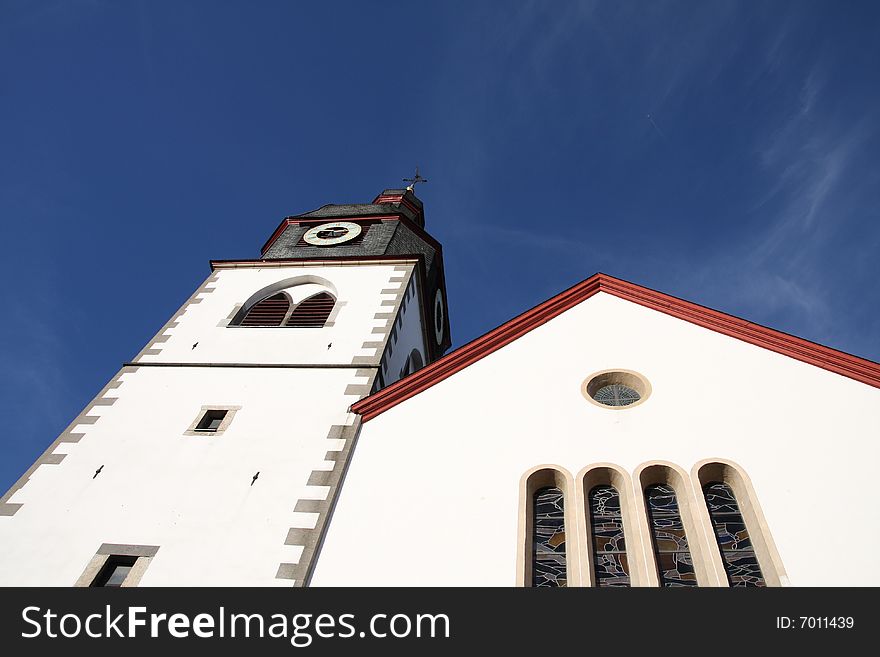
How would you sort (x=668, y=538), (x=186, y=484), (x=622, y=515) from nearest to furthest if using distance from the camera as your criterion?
1. (x=668, y=538)
2. (x=622, y=515)
3. (x=186, y=484)

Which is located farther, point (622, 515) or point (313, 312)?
point (313, 312)

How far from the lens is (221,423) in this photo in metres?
9.51

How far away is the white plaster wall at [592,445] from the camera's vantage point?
6.48 metres

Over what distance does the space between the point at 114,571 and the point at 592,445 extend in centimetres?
502

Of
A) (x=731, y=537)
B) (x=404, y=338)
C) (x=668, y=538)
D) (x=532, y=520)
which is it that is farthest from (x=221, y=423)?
(x=731, y=537)

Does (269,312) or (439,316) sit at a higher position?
(439,316)

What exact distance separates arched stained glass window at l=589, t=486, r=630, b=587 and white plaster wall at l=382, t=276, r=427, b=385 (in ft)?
14.8

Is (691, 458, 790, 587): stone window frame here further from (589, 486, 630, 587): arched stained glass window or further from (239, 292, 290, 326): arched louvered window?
(239, 292, 290, 326): arched louvered window

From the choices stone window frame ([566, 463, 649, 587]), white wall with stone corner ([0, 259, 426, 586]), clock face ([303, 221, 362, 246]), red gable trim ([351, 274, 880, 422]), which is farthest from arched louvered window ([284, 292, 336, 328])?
stone window frame ([566, 463, 649, 587])

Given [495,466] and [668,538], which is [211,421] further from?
[668,538]

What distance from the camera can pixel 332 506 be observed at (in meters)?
7.63
